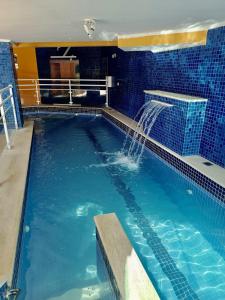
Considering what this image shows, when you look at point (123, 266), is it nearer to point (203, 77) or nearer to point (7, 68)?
point (203, 77)

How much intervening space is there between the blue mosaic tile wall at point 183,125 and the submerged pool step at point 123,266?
92.3 inches

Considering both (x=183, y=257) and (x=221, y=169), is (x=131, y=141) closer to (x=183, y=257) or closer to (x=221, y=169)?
(x=221, y=169)

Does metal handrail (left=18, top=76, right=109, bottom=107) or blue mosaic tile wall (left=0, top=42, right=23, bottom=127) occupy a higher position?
blue mosaic tile wall (left=0, top=42, right=23, bottom=127)

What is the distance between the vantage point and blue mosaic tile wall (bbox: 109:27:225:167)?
3320 mm

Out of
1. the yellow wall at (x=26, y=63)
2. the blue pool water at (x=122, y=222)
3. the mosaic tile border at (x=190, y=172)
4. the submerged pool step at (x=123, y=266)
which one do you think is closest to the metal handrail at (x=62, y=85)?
the yellow wall at (x=26, y=63)

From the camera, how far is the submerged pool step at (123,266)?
1263 millimetres

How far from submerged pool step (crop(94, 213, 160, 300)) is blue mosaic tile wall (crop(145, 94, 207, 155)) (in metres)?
2.34

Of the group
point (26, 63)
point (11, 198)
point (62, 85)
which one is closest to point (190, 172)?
point (11, 198)

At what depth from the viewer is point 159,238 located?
7.77 feet

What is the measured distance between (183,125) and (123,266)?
2.72 m

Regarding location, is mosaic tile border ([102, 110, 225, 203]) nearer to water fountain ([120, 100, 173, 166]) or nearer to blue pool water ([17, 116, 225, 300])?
blue pool water ([17, 116, 225, 300])

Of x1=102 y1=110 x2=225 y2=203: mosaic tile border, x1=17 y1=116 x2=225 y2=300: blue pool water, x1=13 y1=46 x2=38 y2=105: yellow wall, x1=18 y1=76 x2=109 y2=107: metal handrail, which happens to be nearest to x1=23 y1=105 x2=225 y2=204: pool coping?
x1=102 y1=110 x2=225 y2=203: mosaic tile border

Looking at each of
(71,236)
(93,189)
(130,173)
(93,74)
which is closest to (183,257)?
(71,236)

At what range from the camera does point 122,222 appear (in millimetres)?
2617
